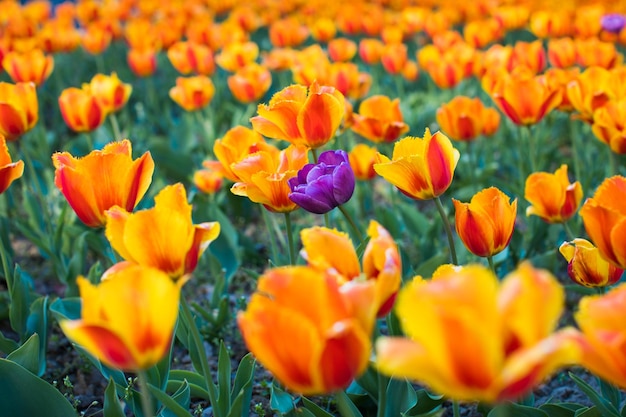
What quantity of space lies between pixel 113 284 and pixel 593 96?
1.84 meters

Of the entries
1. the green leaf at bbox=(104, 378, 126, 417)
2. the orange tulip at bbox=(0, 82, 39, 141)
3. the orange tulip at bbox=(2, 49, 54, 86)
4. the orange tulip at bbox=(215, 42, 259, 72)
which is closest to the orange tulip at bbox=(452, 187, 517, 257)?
the green leaf at bbox=(104, 378, 126, 417)

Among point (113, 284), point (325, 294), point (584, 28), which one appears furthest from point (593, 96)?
point (584, 28)

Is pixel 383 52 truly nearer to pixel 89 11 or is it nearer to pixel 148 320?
pixel 89 11

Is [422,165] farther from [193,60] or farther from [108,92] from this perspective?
[193,60]

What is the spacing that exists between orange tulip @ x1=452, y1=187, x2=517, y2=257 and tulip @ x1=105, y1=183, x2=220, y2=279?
531 mm

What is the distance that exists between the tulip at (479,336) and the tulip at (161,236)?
0.49 meters

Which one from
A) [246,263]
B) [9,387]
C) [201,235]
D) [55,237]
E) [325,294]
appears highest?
[325,294]

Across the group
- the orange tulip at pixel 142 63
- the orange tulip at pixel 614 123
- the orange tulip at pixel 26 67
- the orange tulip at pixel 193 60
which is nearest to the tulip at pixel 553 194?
the orange tulip at pixel 614 123

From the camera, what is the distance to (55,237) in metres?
2.50

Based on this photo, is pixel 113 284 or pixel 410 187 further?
pixel 410 187

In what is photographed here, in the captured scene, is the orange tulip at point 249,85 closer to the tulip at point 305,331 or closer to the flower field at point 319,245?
the flower field at point 319,245

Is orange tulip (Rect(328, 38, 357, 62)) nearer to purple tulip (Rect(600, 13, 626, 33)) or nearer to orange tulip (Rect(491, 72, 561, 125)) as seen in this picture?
purple tulip (Rect(600, 13, 626, 33))

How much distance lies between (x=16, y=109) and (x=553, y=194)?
61.9 inches

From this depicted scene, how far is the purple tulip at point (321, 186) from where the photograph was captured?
1.57 meters
